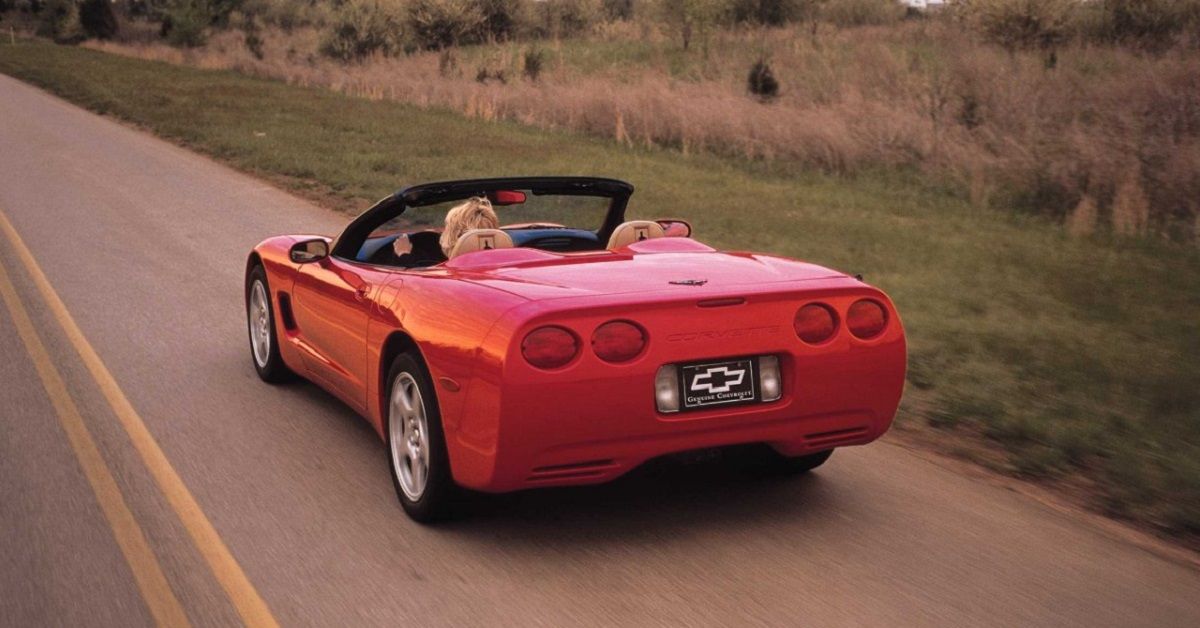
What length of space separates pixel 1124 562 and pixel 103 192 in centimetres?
1501

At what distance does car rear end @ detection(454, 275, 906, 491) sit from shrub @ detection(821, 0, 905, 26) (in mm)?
40218

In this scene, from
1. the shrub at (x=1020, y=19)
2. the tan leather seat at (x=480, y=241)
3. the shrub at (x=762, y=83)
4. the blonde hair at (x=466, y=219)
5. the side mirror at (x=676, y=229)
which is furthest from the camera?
the shrub at (x=1020, y=19)

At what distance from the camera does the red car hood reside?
15.1 feet

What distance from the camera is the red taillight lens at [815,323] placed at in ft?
15.3

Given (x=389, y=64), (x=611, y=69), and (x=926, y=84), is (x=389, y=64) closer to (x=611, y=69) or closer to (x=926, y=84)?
(x=611, y=69)

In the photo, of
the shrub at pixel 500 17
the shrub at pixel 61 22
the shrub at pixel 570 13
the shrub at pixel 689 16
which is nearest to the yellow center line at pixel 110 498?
the shrub at pixel 689 16

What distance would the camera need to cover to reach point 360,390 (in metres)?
5.60

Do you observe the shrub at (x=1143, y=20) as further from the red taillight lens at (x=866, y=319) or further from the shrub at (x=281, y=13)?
the shrub at (x=281, y=13)

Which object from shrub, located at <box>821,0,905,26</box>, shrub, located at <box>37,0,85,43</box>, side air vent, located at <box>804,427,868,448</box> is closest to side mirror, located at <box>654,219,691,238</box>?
side air vent, located at <box>804,427,868,448</box>

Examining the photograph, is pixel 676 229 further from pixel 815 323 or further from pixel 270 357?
pixel 270 357

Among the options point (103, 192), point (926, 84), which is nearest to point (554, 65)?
point (926, 84)

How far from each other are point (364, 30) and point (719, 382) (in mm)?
47544

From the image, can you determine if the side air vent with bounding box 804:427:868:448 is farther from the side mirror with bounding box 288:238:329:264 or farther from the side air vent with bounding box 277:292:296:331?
the side air vent with bounding box 277:292:296:331

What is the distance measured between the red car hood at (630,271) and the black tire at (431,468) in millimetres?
410
